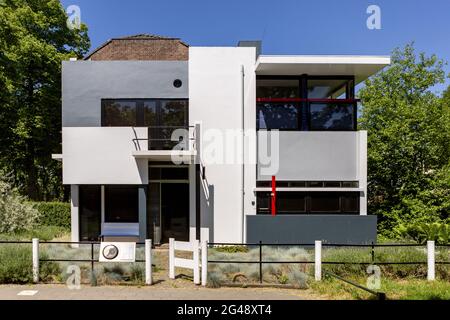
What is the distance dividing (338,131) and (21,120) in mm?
20118

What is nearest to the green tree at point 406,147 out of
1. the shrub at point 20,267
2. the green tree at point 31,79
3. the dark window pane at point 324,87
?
the dark window pane at point 324,87

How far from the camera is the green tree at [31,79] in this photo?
22.9 m

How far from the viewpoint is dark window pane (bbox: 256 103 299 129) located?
13812 mm

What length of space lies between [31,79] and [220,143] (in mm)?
17098

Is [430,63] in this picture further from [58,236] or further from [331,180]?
[58,236]

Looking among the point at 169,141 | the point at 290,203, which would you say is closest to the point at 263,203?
the point at 290,203

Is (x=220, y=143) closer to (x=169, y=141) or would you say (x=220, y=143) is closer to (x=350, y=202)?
(x=169, y=141)

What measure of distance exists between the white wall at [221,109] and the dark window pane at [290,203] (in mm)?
1541

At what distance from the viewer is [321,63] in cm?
1299

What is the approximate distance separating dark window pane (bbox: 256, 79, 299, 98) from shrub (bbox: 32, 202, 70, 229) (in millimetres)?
12345

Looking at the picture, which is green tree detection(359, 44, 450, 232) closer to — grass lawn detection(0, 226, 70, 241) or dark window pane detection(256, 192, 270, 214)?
dark window pane detection(256, 192, 270, 214)

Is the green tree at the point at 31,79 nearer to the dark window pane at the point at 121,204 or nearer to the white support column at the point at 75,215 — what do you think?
the white support column at the point at 75,215

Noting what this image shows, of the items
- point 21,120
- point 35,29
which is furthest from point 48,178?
point 35,29

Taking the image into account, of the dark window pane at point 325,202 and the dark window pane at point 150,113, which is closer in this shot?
the dark window pane at point 325,202
